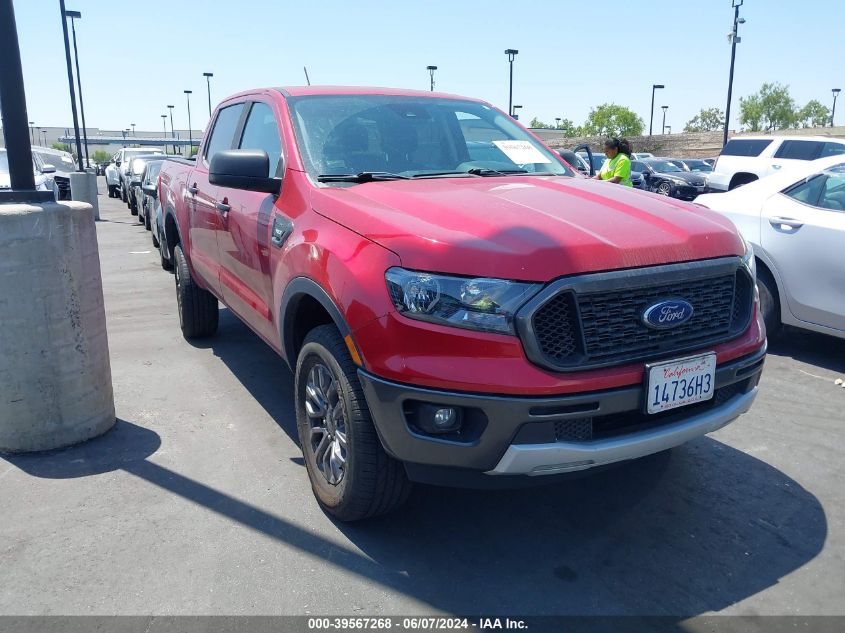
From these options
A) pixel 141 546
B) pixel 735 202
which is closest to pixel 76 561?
pixel 141 546

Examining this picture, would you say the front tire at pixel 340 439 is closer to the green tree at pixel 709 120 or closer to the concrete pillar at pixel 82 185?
the concrete pillar at pixel 82 185

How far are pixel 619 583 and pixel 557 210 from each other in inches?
58.6

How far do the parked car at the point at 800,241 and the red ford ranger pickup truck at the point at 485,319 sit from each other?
2391 mm

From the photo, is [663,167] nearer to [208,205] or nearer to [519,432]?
[208,205]

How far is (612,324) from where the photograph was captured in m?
2.58

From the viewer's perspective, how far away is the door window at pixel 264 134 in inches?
151

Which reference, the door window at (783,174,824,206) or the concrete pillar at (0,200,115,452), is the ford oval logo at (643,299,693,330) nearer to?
the concrete pillar at (0,200,115,452)

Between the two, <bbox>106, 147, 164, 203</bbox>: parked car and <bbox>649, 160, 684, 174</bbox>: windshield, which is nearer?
<bbox>106, 147, 164, 203</bbox>: parked car

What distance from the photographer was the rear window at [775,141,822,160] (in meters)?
15.3

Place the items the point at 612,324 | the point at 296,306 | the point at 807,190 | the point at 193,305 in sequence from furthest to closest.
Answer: the point at 193,305 < the point at 807,190 < the point at 296,306 < the point at 612,324

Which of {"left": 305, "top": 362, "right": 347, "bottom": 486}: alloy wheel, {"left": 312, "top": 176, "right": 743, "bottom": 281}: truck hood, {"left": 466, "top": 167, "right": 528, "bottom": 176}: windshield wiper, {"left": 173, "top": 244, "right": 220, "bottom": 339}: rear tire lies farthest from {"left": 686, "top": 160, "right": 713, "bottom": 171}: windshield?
{"left": 305, "top": 362, "right": 347, "bottom": 486}: alloy wheel

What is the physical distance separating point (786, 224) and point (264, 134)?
389 cm

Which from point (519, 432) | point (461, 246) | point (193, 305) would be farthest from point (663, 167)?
point (519, 432)

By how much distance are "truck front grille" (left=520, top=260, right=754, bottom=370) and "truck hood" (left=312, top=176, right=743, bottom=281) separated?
3.4 inches
